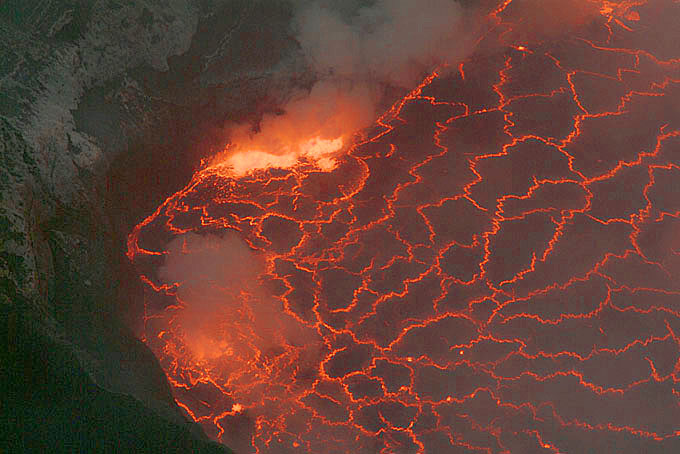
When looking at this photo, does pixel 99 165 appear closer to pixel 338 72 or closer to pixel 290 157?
pixel 290 157

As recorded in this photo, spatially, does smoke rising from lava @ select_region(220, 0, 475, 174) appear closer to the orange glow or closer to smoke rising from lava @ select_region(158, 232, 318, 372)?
the orange glow

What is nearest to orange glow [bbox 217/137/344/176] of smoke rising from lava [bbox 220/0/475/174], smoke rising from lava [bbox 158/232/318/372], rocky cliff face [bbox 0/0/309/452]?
smoke rising from lava [bbox 220/0/475/174]

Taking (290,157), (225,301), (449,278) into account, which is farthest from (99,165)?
(449,278)

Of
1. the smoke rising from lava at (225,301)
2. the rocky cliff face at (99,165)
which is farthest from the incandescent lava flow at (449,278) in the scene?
the rocky cliff face at (99,165)

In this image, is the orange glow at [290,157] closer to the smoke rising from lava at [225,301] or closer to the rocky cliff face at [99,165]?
the rocky cliff face at [99,165]

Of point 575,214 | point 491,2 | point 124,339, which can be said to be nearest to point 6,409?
point 124,339
